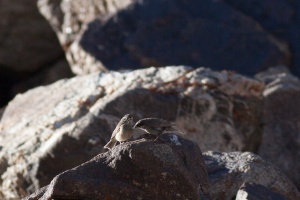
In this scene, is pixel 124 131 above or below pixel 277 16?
above

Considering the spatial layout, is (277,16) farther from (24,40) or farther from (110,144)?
(110,144)

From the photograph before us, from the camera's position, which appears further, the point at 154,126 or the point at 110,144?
the point at 110,144

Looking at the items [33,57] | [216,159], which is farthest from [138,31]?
[216,159]

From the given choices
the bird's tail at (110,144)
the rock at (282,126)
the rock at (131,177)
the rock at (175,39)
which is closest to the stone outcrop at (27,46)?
the rock at (175,39)

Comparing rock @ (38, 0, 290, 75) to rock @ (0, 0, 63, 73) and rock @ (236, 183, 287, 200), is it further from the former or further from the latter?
rock @ (236, 183, 287, 200)

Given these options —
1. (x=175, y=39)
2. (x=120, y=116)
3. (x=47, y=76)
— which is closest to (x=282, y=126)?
(x=120, y=116)

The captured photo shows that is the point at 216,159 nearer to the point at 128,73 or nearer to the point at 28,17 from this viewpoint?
the point at 128,73

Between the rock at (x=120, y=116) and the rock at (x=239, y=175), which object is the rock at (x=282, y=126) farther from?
the rock at (x=239, y=175)
